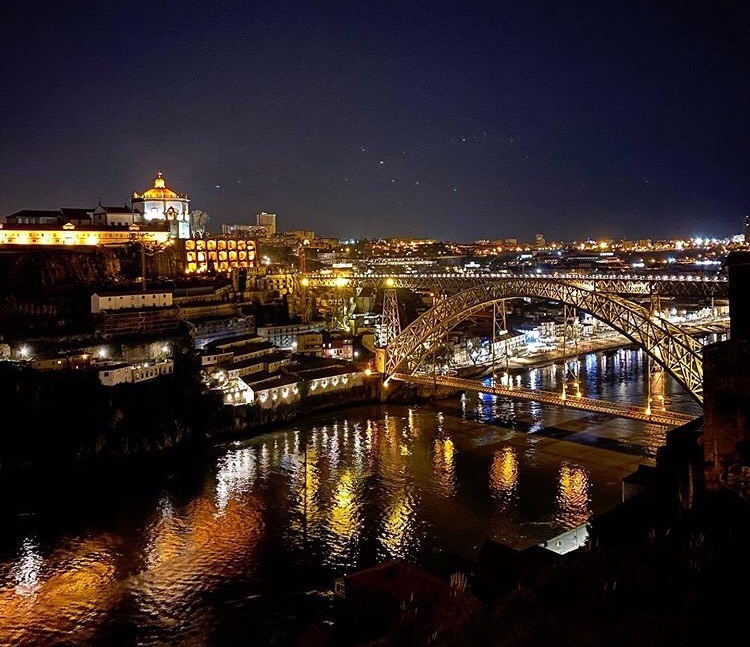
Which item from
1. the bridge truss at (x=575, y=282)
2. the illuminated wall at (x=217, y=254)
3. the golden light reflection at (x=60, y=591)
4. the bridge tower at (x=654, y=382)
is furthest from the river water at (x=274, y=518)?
the illuminated wall at (x=217, y=254)

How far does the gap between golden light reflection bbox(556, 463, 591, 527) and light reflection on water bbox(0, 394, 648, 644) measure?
3 centimetres

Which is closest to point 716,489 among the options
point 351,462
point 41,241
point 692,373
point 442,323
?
point 692,373

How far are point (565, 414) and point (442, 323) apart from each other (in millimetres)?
4063

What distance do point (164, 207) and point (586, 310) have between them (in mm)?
22018

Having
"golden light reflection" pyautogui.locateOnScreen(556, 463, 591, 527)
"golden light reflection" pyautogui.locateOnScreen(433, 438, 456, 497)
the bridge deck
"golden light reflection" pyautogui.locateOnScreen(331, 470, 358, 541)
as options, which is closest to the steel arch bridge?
the bridge deck

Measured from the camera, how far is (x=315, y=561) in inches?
373

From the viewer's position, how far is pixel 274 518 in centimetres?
1097

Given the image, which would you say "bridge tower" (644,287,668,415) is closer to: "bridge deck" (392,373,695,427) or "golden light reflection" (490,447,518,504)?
"bridge deck" (392,373,695,427)

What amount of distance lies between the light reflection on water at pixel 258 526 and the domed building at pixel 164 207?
17.9 meters

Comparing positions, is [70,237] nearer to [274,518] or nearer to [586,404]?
[274,518]

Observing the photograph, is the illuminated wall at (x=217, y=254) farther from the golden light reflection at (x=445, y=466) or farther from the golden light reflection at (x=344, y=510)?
the golden light reflection at (x=344, y=510)

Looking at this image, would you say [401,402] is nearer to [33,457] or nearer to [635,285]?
[635,285]

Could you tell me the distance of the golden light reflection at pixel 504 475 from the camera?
1168 centimetres

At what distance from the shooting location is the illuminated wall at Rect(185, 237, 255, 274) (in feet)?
93.0
